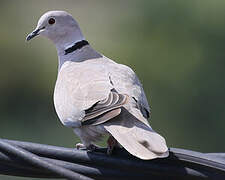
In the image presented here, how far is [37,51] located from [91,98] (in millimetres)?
7976

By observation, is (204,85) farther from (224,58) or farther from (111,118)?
(111,118)

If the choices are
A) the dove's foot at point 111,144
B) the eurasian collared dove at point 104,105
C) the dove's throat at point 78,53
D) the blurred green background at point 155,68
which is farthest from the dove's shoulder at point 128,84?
the blurred green background at point 155,68

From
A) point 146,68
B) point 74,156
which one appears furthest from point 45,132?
point 74,156

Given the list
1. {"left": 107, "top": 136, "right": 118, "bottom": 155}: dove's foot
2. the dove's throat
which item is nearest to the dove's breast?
{"left": 107, "top": 136, "right": 118, "bottom": 155}: dove's foot

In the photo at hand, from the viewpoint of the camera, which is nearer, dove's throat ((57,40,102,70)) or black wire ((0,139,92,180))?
black wire ((0,139,92,180))

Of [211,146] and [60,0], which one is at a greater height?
[60,0]

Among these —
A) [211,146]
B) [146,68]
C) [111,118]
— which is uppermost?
[111,118]

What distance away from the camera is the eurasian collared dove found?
3125 mm

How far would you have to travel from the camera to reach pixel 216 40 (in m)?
9.73

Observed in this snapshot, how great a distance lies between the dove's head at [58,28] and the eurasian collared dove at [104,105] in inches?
13.2

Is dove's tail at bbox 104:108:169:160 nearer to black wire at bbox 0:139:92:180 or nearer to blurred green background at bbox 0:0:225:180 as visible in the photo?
black wire at bbox 0:139:92:180

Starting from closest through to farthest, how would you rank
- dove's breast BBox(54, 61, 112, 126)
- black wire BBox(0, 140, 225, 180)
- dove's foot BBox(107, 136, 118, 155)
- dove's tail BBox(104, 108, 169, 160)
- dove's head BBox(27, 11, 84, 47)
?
black wire BBox(0, 140, 225, 180) < dove's tail BBox(104, 108, 169, 160) < dove's foot BBox(107, 136, 118, 155) < dove's breast BBox(54, 61, 112, 126) < dove's head BBox(27, 11, 84, 47)

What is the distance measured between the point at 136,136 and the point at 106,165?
358 millimetres

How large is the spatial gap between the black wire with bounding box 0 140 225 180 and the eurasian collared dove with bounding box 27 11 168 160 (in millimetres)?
79
